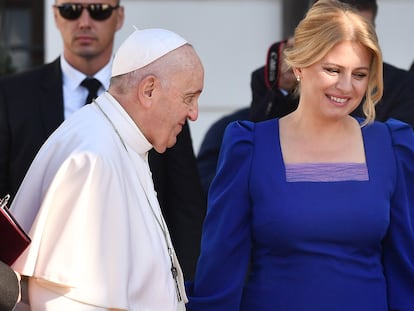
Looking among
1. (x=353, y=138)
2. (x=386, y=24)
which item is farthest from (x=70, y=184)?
(x=386, y=24)

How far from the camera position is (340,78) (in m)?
4.33

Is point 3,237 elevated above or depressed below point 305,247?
above

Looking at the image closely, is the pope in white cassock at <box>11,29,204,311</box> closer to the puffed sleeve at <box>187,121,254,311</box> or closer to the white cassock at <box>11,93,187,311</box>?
the white cassock at <box>11,93,187,311</box>

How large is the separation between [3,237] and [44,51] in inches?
181

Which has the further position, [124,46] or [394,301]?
[394,301]

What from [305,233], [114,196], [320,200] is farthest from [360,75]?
[114,196]

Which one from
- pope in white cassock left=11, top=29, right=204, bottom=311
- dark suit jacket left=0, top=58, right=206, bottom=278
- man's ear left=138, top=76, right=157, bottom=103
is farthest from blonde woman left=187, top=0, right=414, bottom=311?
dark suit jacket left=0, top=58, right=206, bottom=278

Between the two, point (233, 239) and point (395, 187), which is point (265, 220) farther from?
point (395, 187)

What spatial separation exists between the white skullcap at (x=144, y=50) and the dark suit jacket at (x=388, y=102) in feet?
4.90

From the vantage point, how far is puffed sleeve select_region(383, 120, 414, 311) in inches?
171

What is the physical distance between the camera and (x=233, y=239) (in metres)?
4.36

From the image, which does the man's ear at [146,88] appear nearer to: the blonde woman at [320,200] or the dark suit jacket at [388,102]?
the blonde woman at [320,200]

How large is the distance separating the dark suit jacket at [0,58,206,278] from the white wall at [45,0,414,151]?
2.19m

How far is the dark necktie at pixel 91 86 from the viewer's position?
213 inches
